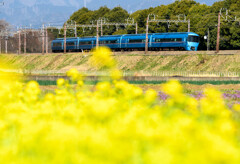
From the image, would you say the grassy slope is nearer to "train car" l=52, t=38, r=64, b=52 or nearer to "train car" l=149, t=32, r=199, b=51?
"train car" l=149, t=32, r=199, b=51

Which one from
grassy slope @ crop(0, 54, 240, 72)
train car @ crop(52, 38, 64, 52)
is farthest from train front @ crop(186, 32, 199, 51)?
train car @ crop(52, 38, 64, 52)

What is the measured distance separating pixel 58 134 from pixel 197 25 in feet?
206

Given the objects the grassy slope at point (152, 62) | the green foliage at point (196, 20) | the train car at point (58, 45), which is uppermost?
the green foliage at point (196, 20)

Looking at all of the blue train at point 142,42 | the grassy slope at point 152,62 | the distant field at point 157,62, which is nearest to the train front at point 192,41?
the blue train at point 142,42

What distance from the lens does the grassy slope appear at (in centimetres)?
4531

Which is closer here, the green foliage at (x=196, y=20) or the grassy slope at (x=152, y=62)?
the grassy slope at (x=152, y=62)

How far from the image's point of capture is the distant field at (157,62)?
45419 mm

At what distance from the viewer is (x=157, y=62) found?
172 feet

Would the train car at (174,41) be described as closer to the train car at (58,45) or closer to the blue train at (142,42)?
the blue train at (142,42)

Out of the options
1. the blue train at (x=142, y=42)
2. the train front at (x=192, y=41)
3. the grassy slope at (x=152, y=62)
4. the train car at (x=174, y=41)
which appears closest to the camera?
the grassy slope at (x=152, y=62)

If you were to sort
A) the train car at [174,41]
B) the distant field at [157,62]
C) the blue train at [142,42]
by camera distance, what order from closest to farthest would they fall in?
the distant field at [157,62] < the train car at [174,41] < the blue train at [142,42]

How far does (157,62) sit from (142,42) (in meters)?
6.46

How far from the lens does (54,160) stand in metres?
2.87

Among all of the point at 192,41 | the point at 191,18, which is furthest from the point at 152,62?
the point at 191,18
